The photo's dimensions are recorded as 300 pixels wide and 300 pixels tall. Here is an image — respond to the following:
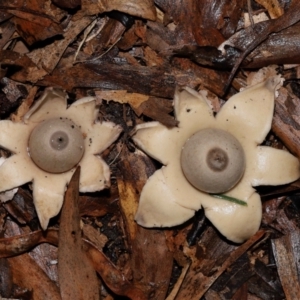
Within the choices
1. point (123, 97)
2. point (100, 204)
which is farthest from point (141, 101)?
point (100, 204)

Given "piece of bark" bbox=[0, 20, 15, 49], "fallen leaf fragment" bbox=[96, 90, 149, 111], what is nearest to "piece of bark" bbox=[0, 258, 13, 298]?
"fallen leaf fragment" bbox=[96, 90, 149, 111]

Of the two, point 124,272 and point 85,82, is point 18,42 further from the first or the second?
point 124,272

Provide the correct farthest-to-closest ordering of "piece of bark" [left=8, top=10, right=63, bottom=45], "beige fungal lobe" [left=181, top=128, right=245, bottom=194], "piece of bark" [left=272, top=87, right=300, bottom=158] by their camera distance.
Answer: "piece of bark" [left=272, top=87, right=300, bottom=158] → "piece of bark" [left=8, top=10, right=63, bottom=45] → "beige fungal lobe" [left=181, top=128, right=245, bottom=194]

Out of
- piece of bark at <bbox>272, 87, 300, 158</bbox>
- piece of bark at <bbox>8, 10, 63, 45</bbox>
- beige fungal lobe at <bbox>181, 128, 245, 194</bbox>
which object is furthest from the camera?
piece of bark at <bbox>272, 87, 300, 158</bbox>

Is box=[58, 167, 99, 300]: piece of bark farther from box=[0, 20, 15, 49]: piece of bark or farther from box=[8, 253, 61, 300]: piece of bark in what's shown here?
box=[0, 20, 15, 49]: piece of bark

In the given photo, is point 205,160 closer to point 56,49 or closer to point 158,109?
point 158,109

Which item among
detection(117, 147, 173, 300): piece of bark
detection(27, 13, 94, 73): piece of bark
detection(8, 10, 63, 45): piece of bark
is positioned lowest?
detection(117, 147, 173, 300): piece of bark
